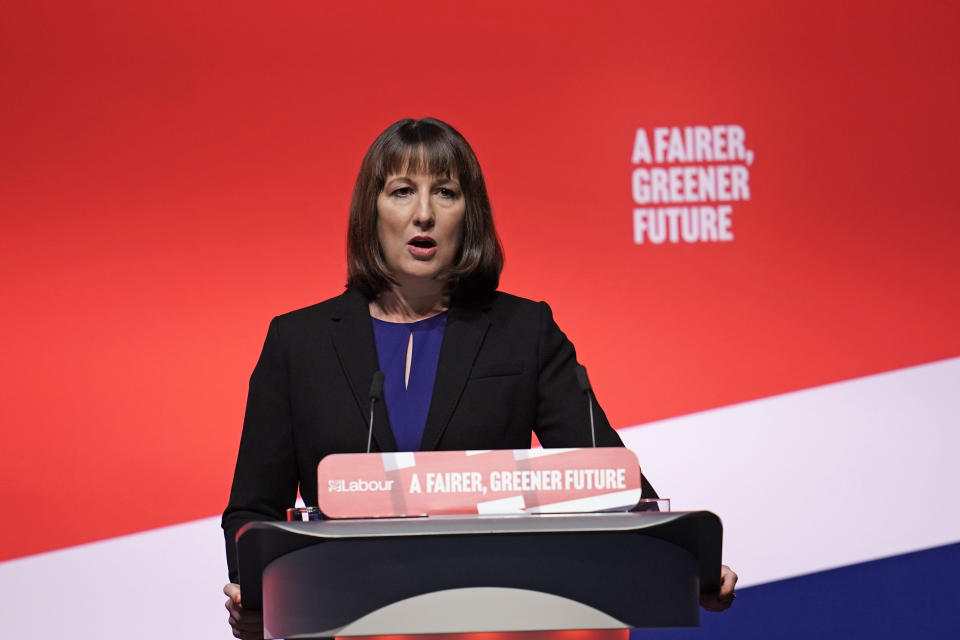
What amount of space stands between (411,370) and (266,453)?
0.28 metres

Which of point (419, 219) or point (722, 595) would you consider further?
point (419, 219)

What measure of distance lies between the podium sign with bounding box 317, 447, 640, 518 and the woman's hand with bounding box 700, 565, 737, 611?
7.6 inches

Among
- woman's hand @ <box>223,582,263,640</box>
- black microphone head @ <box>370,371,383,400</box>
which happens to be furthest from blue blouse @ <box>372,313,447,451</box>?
woman's hand @ <box>223,582,263,640</box>

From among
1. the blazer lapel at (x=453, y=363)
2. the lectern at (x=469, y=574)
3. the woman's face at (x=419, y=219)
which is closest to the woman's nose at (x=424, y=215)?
the woman's face at (x=419, y=219)

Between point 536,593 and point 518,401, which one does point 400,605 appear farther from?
point 518,401

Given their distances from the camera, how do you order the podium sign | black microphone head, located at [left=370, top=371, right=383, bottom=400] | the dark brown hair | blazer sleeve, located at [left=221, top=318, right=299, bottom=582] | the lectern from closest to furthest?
1. the lectern
2. the podium sign
3. black microphone head, located at [left=370, top=371, right=383, bottom=400]
4. blazer sleeve, located at [left=221, top=318, right=299, bottom=582]
5. the dark brown hair

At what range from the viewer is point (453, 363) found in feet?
6.01

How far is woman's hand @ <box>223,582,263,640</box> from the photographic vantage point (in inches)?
52.7

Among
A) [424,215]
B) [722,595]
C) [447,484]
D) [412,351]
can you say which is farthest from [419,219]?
[722,595]

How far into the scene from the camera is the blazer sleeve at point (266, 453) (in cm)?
174

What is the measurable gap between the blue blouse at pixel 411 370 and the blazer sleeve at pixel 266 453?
6.7 inches

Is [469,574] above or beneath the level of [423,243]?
beneath

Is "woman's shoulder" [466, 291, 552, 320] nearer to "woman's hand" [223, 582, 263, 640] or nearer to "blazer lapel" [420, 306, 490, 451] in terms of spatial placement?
"blazer lapel" [420, 306, 490, 451]

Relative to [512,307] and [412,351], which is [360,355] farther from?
[512,307]
